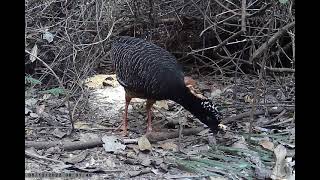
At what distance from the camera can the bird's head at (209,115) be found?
8.77 feet

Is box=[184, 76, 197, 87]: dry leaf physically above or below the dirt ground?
above

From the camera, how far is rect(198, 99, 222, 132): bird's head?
2.67 metres

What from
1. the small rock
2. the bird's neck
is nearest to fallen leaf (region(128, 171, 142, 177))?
the small rock

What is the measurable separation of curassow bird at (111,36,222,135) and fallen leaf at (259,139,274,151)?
25 centimetres

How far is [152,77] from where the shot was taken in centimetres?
277

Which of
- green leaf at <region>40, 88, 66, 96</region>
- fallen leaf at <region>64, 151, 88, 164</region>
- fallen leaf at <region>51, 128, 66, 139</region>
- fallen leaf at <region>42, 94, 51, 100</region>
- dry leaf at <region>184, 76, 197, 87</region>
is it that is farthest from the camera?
fallen leaf at <region>42, 94, 51, 100</region>

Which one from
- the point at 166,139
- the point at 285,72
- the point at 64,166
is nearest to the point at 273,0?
the point at 285,72

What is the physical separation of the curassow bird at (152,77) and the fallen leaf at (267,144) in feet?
0.83

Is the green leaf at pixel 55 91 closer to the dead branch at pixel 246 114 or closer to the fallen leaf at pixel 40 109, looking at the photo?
the fallen leaf at pixel 40 109

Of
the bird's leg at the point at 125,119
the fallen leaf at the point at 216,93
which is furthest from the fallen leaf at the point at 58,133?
the fallen leaf at the point at 216,93

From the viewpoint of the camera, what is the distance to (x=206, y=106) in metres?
2.67

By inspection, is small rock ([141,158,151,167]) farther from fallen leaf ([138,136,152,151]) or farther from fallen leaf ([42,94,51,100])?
fallen leaf ([42,94,51,100])

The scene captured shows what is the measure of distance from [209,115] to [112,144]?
0.53m
